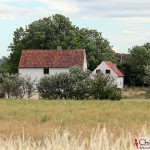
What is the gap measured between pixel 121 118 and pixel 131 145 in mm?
12771

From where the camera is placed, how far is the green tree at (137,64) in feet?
258

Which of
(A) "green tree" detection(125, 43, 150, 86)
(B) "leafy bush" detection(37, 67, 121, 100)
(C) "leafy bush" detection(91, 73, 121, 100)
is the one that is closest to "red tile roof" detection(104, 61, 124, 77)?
(A) "green tree" detection(125, 43, 150, 86)

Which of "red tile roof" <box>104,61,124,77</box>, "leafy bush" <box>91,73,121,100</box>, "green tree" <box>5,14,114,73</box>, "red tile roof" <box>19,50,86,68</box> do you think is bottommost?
"leafy bush" <box>91,73,121,100</box>

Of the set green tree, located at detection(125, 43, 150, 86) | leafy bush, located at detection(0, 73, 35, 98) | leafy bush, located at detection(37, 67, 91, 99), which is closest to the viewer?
leafy bush, located at detection(37, 67, 91, 99)

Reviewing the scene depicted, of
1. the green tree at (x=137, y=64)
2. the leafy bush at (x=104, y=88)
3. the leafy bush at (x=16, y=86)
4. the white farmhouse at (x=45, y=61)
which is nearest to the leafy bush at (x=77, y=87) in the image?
the leafy bush at (x=104, y=88)

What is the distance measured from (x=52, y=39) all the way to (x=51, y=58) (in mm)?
8566

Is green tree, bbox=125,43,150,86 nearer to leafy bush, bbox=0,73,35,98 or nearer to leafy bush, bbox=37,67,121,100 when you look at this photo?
leafy bush, bbox=0,73,35,98

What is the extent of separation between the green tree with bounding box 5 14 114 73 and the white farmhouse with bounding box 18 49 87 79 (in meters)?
5.77

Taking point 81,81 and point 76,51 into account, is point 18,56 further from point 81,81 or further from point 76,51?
point 81,81

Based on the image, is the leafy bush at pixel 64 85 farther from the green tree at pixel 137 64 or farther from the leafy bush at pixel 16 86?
the green tree at pixel 137 64

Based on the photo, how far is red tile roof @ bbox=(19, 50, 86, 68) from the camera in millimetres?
69500

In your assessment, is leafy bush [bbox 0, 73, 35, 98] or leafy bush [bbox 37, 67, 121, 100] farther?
leafy bush [bbox 0, 73, 35, 98]

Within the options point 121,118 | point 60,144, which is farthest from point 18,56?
point 60,144

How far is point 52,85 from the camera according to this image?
35594 millimetres
